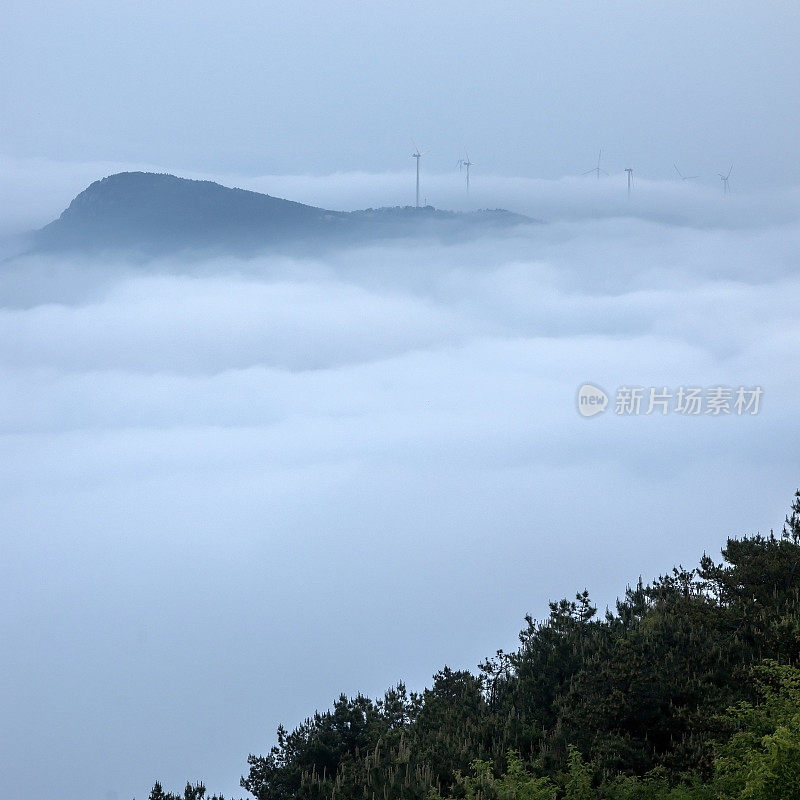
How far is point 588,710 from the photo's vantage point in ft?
93.2

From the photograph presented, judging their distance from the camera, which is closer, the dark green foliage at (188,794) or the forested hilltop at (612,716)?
A: the forested hilltop at (612,716)

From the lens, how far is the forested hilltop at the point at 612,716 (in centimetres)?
2373

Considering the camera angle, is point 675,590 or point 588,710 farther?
point 675,590

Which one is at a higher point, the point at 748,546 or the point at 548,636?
the point at 748,546

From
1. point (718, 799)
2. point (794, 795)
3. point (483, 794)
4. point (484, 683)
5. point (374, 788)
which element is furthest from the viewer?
point (484, 683)

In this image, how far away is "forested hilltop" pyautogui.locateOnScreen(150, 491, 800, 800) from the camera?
77.9 ft

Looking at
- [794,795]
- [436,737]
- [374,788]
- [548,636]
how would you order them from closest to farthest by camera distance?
[794,795], [374,788], [436,737], [548,636]

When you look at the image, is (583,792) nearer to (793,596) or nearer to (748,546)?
(793,596)

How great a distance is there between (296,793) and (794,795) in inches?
674

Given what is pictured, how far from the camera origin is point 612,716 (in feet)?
92.5

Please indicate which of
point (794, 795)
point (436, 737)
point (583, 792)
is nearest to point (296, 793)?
point (436, 737)

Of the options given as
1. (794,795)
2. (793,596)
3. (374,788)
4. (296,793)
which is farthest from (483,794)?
(793,596)

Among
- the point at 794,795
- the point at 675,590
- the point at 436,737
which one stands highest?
the point at 675,590

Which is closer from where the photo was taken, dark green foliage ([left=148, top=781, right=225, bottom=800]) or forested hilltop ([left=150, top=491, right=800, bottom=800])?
forested hilltop ([left=150, top=491, right=800, bottom=800])
